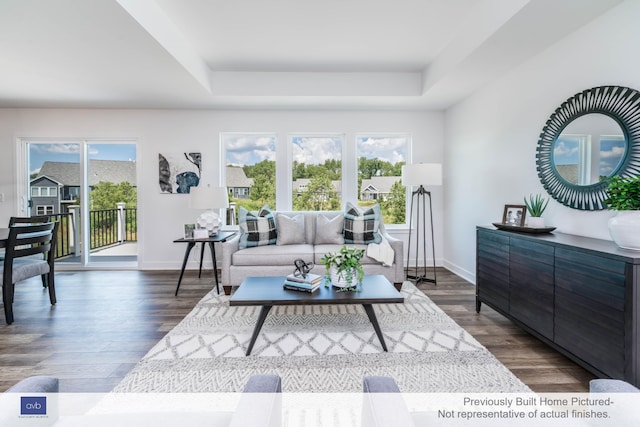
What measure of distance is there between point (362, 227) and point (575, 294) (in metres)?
2.21

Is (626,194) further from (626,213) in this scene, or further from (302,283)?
(302,283)

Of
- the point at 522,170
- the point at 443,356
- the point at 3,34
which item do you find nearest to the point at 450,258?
the point at 522,170

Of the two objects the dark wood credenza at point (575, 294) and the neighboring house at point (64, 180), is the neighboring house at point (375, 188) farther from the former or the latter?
the neighboring house at point (64, 180)

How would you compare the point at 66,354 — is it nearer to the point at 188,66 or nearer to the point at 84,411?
the point at 84,411

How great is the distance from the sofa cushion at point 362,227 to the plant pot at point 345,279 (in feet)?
4.51

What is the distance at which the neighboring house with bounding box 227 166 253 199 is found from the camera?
4773 mm

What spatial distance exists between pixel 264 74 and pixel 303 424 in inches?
149

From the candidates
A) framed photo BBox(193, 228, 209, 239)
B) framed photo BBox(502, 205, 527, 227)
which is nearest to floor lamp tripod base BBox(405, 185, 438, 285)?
framed photo BBox(502, 205, 527, 227)

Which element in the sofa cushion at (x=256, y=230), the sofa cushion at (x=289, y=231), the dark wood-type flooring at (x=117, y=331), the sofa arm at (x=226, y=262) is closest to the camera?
the dark wood-type flooring at (x=117, y=331)

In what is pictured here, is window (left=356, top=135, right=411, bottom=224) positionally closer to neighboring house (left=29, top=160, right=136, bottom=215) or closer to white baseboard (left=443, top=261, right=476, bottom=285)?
white baseboard (left=443, top=261, right=476, bottom=285)

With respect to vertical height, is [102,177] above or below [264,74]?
below

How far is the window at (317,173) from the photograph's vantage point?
15.7ft

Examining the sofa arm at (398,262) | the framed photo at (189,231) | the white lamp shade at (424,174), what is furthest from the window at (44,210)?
the white lamp shade at (424,174)

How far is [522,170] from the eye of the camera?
119 inches
